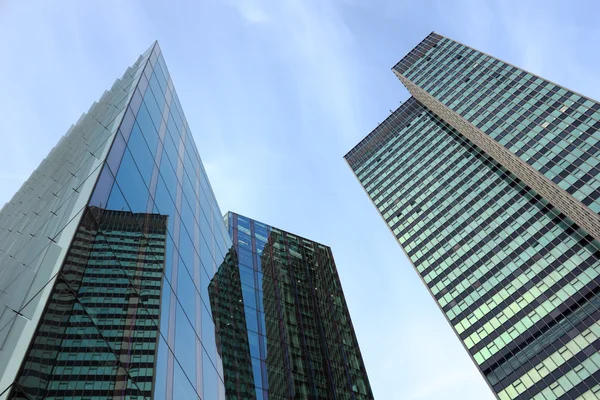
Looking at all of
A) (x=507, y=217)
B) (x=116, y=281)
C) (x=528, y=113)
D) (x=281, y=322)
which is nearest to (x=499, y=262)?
(x=507, y=217)

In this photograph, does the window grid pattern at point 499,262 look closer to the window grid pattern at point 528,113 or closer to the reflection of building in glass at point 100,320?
the window grid pattern at point 528,113

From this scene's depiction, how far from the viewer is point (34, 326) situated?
30.3ft

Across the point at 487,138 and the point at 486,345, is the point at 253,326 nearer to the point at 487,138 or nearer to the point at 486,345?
the point at 486,345

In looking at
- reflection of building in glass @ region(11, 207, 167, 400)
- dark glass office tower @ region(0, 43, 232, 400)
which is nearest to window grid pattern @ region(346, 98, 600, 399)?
dark glass office tower @ region(0, 43, 232, 400)

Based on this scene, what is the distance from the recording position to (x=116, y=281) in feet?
43.0

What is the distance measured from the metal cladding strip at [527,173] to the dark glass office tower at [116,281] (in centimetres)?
7377

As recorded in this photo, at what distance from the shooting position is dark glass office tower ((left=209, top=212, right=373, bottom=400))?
3120cm

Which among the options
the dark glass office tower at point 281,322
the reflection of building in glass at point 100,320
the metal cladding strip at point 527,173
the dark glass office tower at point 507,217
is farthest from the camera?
the metal cladding strip at point 527,173

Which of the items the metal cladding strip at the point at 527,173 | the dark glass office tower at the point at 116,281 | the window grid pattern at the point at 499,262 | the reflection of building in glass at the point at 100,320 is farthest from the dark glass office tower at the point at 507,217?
the reflection of building in glass at the point at 100,320

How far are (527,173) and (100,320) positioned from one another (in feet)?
307

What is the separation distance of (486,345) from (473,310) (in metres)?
7.49

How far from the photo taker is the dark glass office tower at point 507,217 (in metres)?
73.4

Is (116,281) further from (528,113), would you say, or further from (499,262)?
(528,113)

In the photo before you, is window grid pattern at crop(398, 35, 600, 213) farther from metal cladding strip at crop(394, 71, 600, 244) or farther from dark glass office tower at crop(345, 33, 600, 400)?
metal cladding strip at crop(394, 71, 600, 244)
